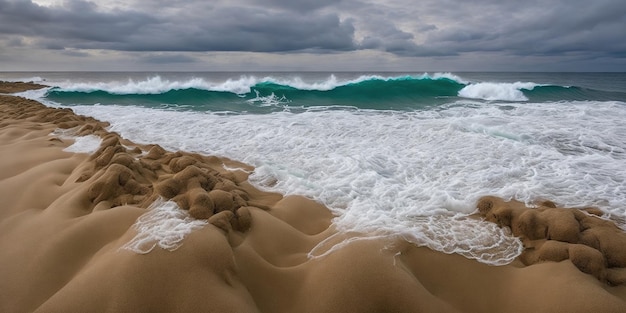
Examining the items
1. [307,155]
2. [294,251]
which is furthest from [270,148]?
[294,251]

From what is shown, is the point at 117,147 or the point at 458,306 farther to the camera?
the point at 117,147

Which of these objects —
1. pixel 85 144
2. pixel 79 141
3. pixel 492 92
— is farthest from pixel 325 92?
pixel 85 144

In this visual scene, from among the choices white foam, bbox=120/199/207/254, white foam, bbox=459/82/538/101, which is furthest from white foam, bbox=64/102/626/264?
white foam, bbox=459/82/538/101

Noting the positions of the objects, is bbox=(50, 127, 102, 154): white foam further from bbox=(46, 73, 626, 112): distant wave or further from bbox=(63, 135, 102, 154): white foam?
bbox=(46, 73, 626, 112): distant wave

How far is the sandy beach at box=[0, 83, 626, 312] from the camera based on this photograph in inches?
67.3

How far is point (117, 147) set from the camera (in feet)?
11.4

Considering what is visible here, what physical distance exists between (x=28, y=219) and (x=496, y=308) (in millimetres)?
2990

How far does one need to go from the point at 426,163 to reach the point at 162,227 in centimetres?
301

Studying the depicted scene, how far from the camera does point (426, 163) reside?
13.6 ft

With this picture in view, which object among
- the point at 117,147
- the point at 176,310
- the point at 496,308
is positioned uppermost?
the point at 117,147

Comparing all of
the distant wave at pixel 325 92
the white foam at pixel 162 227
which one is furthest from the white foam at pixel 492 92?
the white foam at pixel 162 227

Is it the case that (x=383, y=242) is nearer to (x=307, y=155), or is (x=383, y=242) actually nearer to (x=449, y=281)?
(x=449, y=281)

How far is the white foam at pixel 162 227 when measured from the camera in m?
1.91

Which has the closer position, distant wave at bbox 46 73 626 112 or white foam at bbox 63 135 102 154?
white foam at bbox 63 135 102 154
